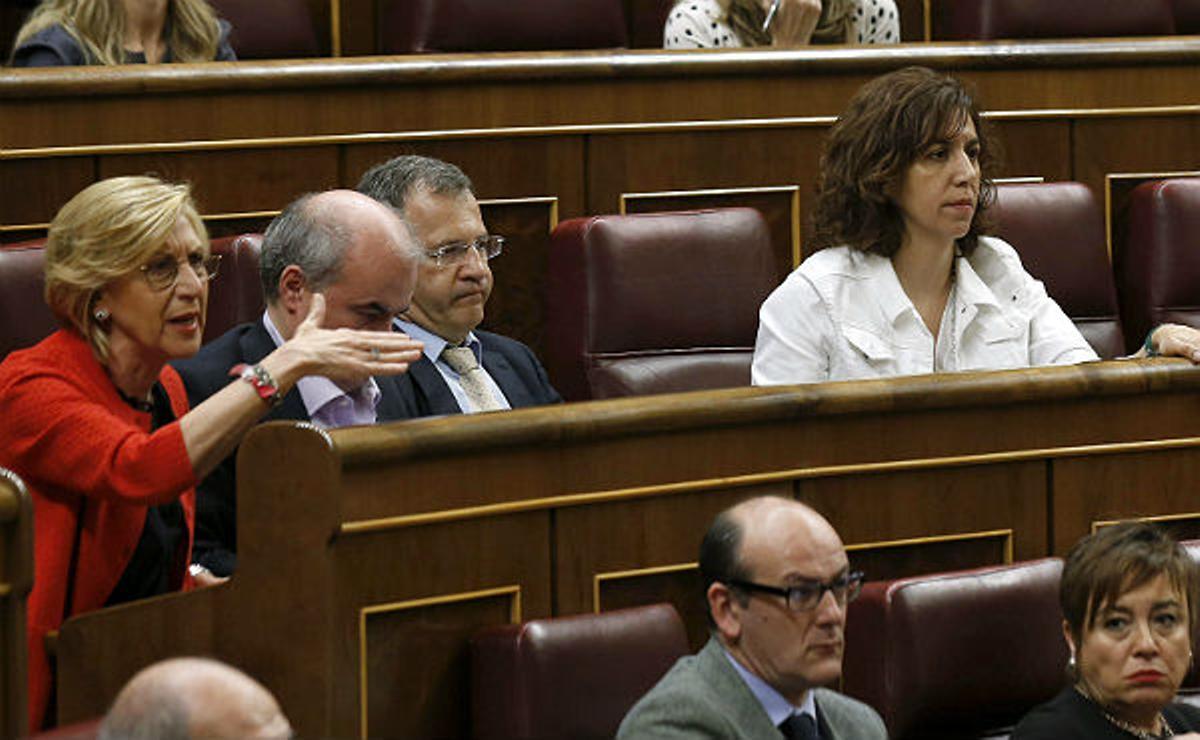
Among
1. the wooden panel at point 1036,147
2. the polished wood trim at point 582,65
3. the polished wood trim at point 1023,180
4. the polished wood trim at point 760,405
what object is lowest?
the polished wood trim at point 760,405

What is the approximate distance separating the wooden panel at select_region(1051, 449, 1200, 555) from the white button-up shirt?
113 millimetres

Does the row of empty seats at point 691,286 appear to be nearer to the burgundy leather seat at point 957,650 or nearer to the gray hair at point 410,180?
the gray hair at point 410,180

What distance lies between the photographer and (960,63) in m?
1.35

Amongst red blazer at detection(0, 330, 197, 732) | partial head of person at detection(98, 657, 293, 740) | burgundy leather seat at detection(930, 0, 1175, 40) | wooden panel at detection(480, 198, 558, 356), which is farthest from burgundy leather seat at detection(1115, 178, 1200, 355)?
partial head of person at detection(98, 657, 293, 740)

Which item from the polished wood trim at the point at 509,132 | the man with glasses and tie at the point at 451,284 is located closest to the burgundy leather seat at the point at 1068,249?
the polished wood trim at the point at 509,132

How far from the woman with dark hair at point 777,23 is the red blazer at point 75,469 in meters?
0.64

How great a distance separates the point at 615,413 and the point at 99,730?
30 centimetres

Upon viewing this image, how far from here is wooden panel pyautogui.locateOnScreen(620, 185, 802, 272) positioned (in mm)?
1279

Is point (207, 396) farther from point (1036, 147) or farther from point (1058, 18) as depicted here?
point (1058, 18)

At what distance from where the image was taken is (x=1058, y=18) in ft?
4.91

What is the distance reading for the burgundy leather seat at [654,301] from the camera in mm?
1141

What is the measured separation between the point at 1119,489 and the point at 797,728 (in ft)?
0.91

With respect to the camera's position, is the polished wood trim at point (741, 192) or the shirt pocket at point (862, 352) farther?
the polished wood trim at point (741, 192)

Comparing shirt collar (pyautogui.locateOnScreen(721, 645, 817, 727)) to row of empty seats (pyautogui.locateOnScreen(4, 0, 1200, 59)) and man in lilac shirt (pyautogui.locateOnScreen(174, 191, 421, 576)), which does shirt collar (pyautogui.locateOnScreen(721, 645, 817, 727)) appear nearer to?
man in lilac shirt (pyautogui.locateOnScreen(174, 191, 421, 576))
